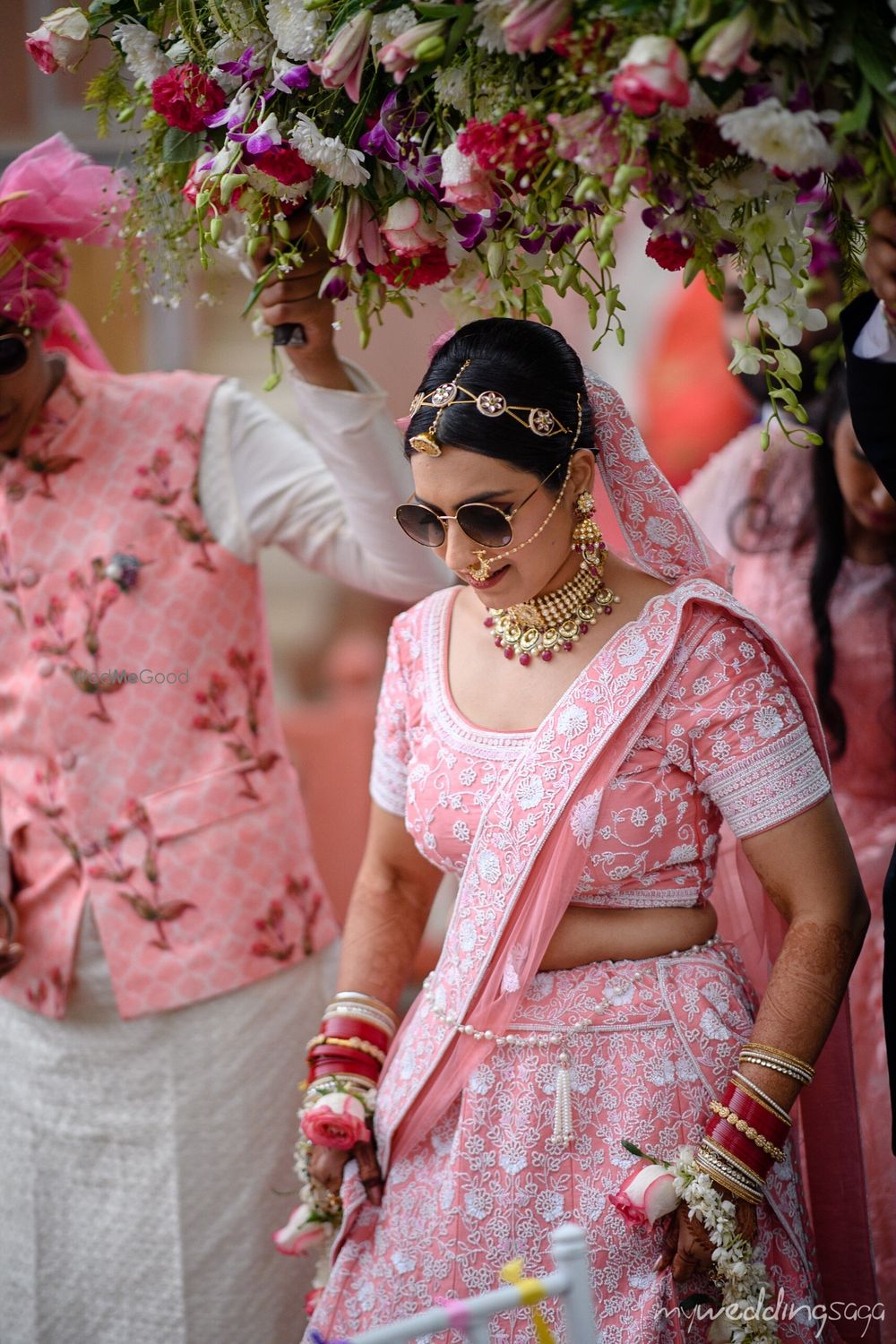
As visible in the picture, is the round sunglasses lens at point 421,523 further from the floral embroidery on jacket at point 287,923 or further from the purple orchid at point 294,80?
the floral embroidery on jacket at point 287,923

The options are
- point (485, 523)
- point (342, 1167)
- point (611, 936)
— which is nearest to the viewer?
point (485, 523)

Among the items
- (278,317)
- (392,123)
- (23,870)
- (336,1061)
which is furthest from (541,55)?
(23,870)

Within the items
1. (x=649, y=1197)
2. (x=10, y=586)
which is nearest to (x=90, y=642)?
(x=10, y=586)

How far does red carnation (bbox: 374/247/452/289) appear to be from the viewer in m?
1.96

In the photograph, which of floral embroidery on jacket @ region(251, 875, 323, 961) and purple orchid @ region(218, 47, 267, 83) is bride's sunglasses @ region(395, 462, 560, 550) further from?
floral embroidery on jacket @ region(251, 875, 323, 961)

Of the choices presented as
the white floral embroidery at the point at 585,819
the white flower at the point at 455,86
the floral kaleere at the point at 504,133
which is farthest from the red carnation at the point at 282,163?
the white floral embroidery at the point at 585,819

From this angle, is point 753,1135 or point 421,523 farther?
point 421,523

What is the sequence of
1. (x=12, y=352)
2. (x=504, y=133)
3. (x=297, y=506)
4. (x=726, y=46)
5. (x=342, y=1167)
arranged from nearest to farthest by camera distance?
(x=726, y=46), (x=504, y=133), (x=342, y=1167), (x=12, y=352), (x=297, y=506)

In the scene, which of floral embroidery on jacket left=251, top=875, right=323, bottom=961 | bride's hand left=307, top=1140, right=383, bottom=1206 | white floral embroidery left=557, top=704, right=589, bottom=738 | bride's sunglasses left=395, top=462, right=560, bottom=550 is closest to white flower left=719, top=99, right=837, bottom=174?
bride's sunglasses left=395, top=462, right=560, bottom=550

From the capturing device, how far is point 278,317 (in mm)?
2207

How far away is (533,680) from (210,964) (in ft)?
3.30

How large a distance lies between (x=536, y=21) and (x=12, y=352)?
136 centimetres

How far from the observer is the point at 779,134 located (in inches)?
55.7

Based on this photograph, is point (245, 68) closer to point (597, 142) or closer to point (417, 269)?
point (417, 269)
